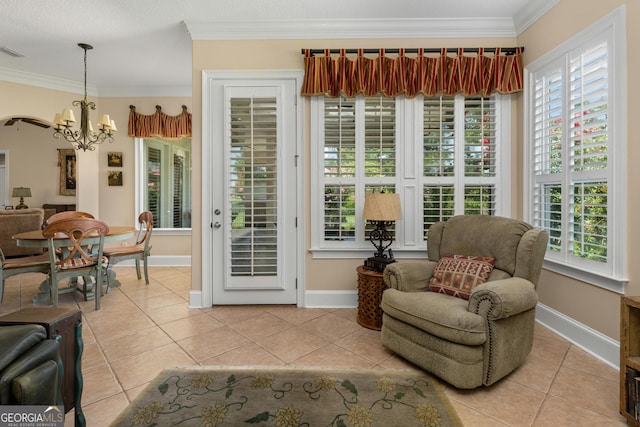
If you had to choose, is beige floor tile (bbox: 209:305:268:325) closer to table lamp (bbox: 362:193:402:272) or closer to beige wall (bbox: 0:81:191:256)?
table lamp (bbox: 362:193:402:272)

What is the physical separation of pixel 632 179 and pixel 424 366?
1827 millimetres

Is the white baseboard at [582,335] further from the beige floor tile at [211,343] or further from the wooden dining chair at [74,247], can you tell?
the wooden dining chair at [74,247]

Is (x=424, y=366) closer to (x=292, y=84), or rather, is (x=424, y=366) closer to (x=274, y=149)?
(x=274, y=149)

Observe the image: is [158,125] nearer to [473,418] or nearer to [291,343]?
[291,343]

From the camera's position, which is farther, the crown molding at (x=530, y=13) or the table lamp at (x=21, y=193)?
the table lamp at (x=21, y=193)

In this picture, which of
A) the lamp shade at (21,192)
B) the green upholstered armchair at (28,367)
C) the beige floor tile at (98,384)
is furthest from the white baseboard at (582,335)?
the lamp shade at (21,192)

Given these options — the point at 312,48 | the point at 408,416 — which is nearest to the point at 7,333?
the point at 408,416

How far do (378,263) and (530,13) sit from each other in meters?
2.67

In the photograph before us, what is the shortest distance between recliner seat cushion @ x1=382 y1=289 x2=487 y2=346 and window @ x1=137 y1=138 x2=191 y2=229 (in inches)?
166

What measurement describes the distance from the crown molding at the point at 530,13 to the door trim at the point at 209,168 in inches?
84.2

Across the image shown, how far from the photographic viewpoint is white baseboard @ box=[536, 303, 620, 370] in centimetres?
212

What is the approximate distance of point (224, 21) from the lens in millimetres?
3027

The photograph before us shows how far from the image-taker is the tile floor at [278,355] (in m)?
1.69

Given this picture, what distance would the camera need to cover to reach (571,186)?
8.00ft
